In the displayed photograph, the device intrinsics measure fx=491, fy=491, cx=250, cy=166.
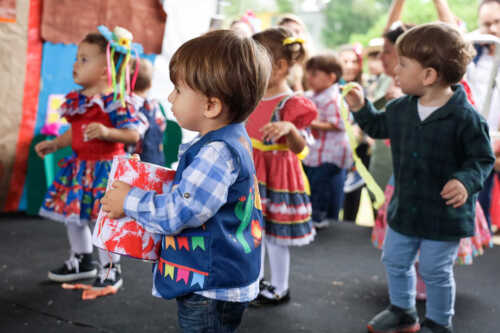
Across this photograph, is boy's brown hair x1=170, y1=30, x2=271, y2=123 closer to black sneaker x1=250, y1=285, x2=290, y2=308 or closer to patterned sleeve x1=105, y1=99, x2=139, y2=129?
patterned sleeve x1=105, y1=99, x2=139, y2=129

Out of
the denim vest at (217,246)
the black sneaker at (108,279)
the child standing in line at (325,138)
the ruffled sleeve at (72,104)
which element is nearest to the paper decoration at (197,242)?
the denim vest at (217,246)

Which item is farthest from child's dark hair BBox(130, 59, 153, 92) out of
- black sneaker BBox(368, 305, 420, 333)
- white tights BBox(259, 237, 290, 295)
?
black sneaker BBox(368, 305, 420, 333)

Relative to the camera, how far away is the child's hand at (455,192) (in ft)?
5.69

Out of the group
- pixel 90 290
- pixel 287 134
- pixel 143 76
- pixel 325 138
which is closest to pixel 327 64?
pixel 325 138

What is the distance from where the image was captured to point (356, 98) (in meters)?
2.07

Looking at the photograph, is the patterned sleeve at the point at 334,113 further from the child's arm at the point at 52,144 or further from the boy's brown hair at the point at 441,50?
the child's arm at the point at 52,144

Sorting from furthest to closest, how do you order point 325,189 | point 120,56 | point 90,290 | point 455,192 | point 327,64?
1. point 325,189
2. point 327,64
3. point 120,56
4. point 90,290
5. point 455,192

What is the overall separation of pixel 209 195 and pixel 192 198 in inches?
1.6

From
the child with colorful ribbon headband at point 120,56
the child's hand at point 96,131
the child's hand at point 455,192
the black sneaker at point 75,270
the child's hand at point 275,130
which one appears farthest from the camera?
the black sneaker at point 75,270

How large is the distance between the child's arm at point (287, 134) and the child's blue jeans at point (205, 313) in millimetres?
837

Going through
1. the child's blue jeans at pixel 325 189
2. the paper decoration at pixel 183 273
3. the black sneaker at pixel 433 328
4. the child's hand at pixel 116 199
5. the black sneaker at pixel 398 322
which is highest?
the child's hand at pixel 116 199

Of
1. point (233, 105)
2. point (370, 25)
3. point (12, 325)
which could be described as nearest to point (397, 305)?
point (233, 105)

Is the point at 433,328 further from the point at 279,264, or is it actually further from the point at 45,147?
the point at 45,147

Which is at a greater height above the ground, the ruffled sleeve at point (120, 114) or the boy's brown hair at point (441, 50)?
the boy's brown hair at point (441, 50)
